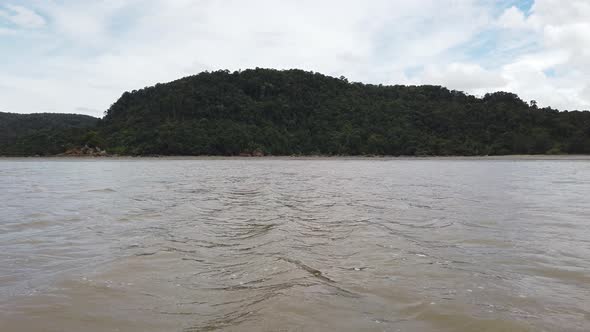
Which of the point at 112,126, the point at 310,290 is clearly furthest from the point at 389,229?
the point at 112,126

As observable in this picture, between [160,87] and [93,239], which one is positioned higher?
[160,87]

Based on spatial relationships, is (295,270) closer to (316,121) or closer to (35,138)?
(316,121)

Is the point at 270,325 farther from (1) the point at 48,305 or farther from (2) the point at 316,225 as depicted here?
(2) the point at 316,225

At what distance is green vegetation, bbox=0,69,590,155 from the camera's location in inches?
3172

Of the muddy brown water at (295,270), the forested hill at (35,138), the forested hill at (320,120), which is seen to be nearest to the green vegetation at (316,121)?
the forested hill at (320,120)

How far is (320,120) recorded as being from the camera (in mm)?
99375

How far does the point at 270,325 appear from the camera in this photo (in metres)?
3.80

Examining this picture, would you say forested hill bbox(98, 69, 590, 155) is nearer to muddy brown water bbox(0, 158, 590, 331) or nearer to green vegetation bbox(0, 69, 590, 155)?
green vegetation bbox(0, 69, 590, 155)

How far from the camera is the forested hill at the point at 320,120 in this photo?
80.6 meters

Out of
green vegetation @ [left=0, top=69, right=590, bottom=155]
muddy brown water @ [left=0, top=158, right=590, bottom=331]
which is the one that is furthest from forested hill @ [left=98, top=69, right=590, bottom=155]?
muddy brown water @ [left=0, top=158, right=590, bottom=331]

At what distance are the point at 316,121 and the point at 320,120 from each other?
1010mm

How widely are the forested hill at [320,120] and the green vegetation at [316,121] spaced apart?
0.69 ft

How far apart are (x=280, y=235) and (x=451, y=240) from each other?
3.24m

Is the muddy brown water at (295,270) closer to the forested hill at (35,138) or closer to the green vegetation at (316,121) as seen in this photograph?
the green vegetation at (316,121)
